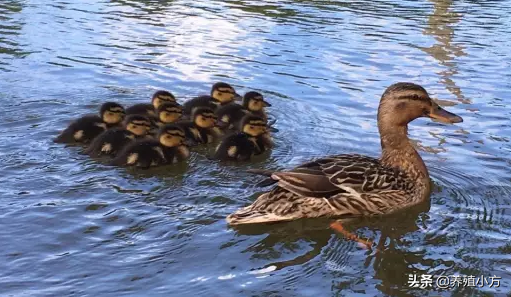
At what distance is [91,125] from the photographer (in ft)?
19.3

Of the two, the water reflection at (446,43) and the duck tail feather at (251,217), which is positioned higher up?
the water reflection at (446,43)

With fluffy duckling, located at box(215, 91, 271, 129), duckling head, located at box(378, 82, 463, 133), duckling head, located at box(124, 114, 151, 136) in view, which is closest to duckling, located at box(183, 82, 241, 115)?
fluffy duckling, located at box(215, 91, 271, 129)

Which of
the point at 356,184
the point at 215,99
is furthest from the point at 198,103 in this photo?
the point at 356,184

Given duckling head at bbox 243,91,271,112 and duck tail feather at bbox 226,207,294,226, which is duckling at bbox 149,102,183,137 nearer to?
duckling head at bbox 243,91,271,112

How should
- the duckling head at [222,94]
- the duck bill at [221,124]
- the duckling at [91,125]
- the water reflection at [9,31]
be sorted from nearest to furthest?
the duckling at [91,125] < the duck bill at [221,124] < the duckling head at [222,94] < the water reflection at [9,31]

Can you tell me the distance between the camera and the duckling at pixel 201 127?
6.04 meters

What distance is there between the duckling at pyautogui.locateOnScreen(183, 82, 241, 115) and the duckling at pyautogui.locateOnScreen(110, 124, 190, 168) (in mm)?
862

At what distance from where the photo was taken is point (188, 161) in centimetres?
561

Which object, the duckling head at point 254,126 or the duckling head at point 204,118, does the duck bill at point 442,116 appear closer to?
the duckling head at point 254,126

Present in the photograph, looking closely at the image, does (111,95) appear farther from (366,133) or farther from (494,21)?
(494,21)

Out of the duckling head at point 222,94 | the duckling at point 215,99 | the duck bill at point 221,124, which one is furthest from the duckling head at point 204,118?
the duckling head at point 222,94

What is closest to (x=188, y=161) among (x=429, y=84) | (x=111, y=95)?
(x=111, y=95)

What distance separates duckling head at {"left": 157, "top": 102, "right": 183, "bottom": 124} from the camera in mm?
6227

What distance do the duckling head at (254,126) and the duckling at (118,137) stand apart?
0.76 m
